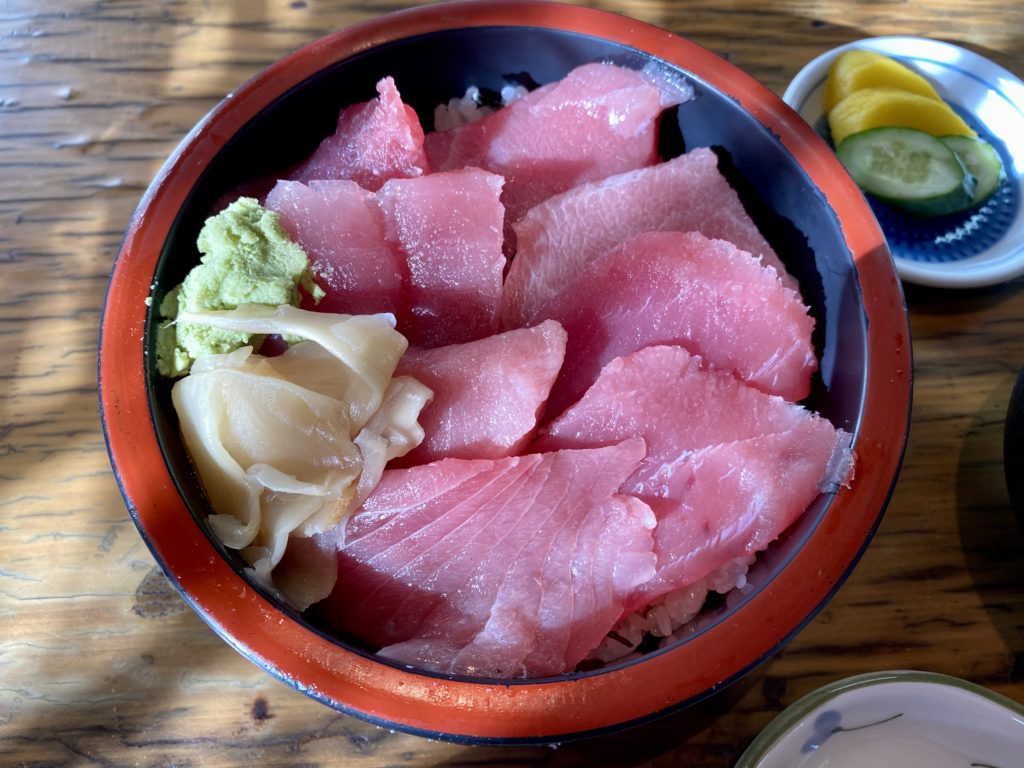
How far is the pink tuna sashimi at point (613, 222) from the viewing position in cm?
151

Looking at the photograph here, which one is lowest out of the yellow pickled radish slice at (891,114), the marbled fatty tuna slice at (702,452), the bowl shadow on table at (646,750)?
the bowl shadow on table at (646,750)

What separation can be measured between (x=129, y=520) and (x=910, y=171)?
6.53ft

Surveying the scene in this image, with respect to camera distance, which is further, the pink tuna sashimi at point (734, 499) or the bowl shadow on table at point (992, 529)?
the bowl shadow on table at point (992, 529)

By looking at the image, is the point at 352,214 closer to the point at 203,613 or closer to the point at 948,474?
the point at 203,613

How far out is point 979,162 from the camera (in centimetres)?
202

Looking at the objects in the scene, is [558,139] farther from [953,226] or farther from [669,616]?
[953,226]

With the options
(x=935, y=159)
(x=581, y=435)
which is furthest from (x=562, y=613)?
(x=935, y=159)

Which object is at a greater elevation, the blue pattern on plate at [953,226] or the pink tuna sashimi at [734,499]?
the blue pattern on plate at [953,226]

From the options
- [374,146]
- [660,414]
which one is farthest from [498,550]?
[374,146]

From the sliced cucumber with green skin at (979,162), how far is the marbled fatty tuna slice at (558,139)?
3.08 feet

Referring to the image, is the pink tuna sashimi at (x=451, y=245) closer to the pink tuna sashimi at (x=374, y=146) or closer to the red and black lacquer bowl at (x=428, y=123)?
the pink tuna sashimi at (x=374, y=146)

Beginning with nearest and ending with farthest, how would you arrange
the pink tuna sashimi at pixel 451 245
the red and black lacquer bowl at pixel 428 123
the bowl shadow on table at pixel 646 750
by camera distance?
1. the red and black lacquer bowl at pixel 428 123
2. the bowl shadow on table at pixel 646 750
3. the pink tuna sashimi at pixel 451 245

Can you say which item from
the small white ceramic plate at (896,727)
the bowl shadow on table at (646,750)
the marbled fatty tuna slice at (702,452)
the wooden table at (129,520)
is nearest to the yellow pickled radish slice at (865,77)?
the wooden table at (129,520)

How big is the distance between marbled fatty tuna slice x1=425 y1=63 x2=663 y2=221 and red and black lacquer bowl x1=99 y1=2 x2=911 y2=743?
0.09 m
